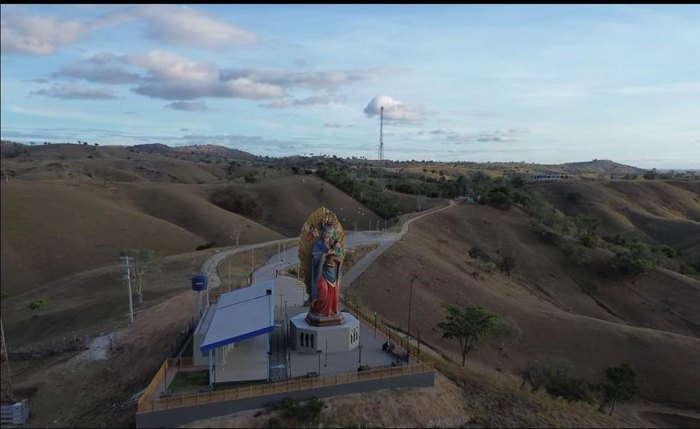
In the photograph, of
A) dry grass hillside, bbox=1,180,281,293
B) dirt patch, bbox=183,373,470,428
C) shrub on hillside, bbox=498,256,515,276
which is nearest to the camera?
dirt patch, bbox=183,373,470,428

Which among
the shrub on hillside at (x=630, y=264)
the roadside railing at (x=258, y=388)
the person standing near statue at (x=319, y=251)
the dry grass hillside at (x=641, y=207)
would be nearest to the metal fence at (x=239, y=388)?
the roadside railing at (x=258, y=388)

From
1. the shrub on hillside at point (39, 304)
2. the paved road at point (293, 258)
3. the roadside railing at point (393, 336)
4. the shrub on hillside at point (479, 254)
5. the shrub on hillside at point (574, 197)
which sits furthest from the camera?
the shrub on hillside at point (574, 197)

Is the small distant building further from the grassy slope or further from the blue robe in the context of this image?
the grassy slope

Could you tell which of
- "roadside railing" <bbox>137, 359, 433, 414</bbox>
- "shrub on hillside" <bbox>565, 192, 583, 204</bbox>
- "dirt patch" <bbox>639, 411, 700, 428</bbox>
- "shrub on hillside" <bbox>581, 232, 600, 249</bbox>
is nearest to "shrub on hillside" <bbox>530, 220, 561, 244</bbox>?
"shrub on hillside" <bbox>581, 232, 600, 249</bbox>

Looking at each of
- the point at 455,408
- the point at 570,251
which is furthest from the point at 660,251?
the point at 455,408

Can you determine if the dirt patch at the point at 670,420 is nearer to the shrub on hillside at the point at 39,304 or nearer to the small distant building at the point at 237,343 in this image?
the small distant building at the point at 237,343

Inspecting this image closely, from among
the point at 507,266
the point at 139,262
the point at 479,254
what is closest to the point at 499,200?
the point at 479,254
